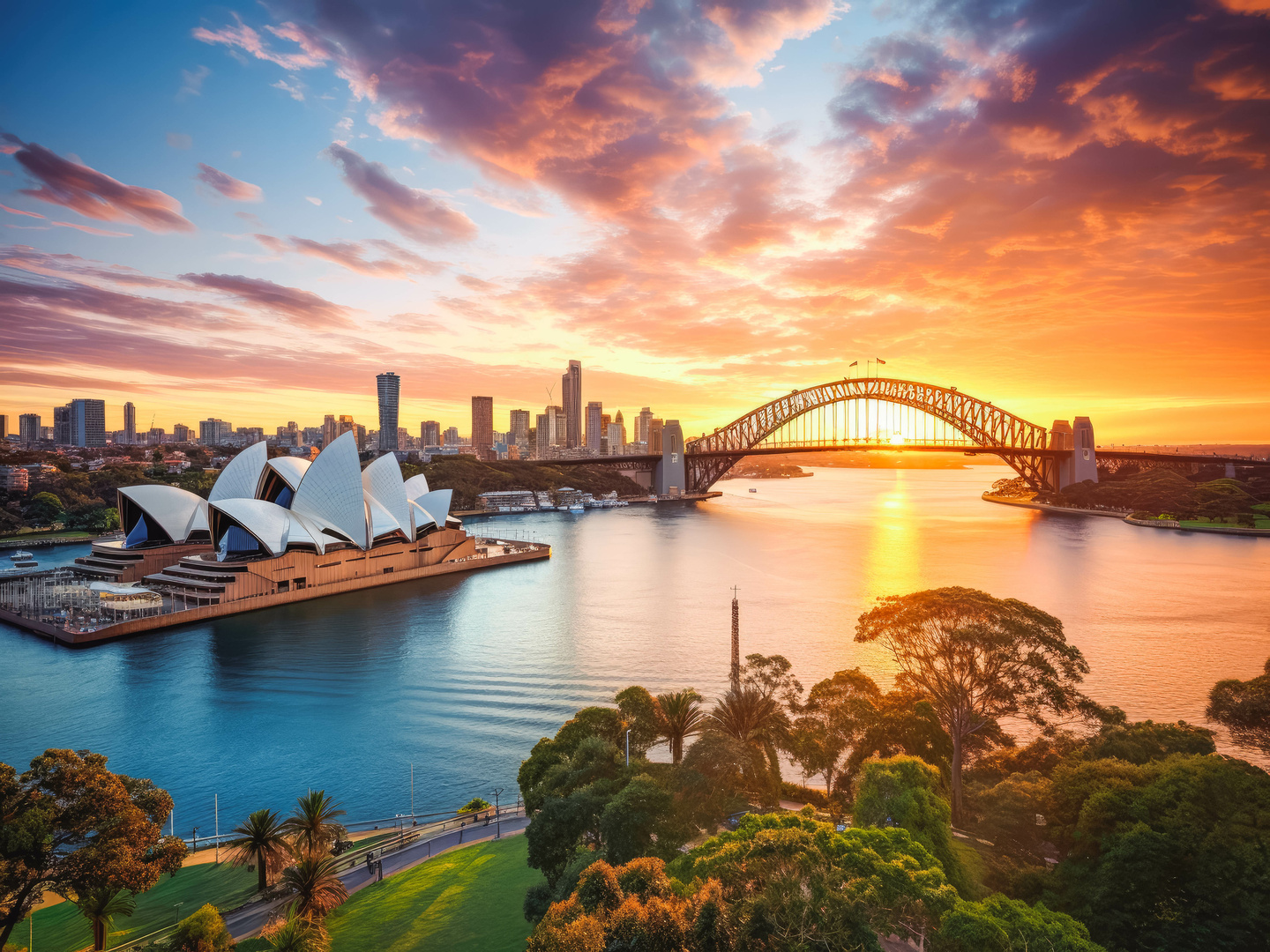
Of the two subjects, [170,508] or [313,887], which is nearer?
[313,887]

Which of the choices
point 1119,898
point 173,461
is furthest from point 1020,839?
point 173,461

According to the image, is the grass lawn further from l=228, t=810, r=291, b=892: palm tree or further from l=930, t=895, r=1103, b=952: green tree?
l=930, t=895, r=1103, b=952: green tree

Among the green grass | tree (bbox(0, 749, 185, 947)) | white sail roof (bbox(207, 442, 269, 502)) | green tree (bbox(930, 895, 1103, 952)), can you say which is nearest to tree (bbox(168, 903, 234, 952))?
tree (bbox(0, 749, 185, 947))

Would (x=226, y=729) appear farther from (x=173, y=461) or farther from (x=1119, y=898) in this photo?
(x=173, y=461)

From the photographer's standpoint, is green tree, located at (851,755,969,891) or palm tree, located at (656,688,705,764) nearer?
green tree, located at (851,755,969,891)

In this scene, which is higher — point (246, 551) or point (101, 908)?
point (246, 551)

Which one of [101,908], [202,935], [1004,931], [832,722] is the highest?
[1004,931]

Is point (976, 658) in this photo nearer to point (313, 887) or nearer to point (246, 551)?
point (313, 887)

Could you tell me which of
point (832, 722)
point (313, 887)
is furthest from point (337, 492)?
point (832, 722)
